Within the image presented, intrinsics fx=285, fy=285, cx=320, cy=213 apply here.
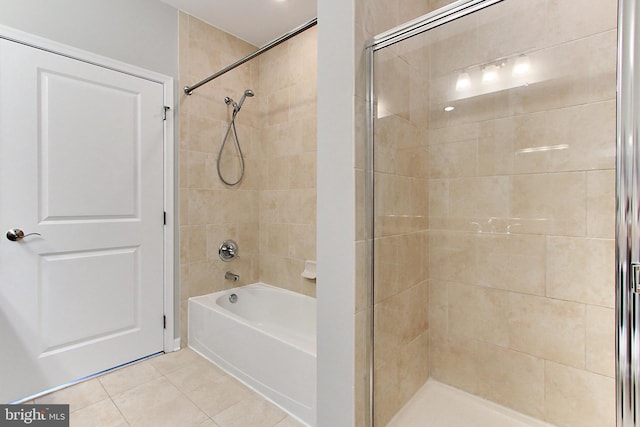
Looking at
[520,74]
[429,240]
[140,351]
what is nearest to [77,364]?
[140,351]

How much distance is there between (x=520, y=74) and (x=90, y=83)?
2.50m

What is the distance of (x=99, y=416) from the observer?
1.52 m

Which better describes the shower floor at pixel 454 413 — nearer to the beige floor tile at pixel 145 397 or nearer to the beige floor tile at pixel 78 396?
the beige floor tile at pixel 145 397

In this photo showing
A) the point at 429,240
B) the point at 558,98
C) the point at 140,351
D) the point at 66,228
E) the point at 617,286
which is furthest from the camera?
the point at 140,351

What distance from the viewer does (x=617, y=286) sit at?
781mm

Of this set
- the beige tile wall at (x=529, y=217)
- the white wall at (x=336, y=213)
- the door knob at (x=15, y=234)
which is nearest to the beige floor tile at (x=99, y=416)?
the door knob at (x=15, y=234)

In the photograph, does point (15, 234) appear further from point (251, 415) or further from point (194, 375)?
point (251, 415)

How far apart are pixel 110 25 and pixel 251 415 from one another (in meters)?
2.60

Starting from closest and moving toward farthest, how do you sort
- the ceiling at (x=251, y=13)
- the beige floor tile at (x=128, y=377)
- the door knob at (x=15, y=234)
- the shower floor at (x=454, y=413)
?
1. the shower floor at (x=454, y=413)
2. the door knob at (x=15, y=234)
3. the beige floor tile at (x=128, y=377)
4. the ceiling at (x=251, y=13)

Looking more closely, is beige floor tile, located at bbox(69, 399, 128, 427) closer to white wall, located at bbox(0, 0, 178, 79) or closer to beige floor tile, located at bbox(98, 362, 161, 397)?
beige floor tile, located at bbox(98, 362, 161, 397)

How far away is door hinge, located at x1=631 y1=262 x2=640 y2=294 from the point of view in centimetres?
74

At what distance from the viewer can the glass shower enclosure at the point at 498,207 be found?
1200 millimetres

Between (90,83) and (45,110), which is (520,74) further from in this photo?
(45,110)

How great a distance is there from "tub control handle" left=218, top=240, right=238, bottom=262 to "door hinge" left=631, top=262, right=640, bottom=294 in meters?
2.40
